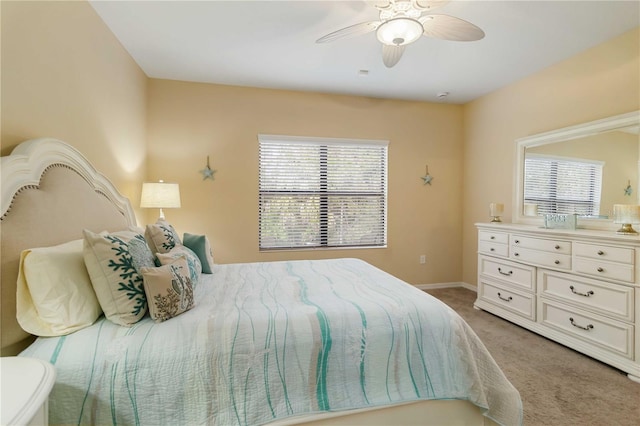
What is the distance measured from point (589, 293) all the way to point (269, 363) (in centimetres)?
259

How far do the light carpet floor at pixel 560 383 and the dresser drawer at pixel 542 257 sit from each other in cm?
68

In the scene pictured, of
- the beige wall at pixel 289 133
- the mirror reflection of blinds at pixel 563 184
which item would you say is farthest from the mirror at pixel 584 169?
the beige wall at pixel 289 133

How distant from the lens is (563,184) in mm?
2996

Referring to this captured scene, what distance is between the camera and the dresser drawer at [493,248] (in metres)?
3.12

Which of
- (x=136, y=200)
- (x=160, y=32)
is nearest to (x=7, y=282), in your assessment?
(x=136, y=200)

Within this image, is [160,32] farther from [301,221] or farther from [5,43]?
[301,221]

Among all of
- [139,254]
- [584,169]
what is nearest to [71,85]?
[139,254]

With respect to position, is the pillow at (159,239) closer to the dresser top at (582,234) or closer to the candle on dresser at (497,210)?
the dresser top at (582,234)

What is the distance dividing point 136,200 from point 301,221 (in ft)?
6.12

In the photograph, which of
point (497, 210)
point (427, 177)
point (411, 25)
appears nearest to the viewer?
point (411, 25)

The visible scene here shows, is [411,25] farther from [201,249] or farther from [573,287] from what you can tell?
[573,287]

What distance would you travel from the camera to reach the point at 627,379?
2.05 meters

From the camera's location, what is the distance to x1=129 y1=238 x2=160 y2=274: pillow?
1.43m

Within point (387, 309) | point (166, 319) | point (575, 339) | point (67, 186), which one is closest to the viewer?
point (166, 319)
